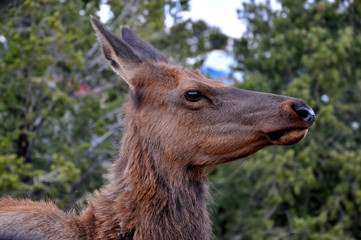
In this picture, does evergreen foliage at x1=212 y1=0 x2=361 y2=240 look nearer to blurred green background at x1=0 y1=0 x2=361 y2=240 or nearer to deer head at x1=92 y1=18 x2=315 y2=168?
blurred green background at x1=0 y1=0 x2=361 y2=240

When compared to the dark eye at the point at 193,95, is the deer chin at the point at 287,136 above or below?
below

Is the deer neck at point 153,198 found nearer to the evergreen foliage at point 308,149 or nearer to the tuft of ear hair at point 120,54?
the tuft of ear hair at point 120,54

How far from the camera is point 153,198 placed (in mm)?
3520

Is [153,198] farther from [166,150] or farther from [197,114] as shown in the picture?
[197,114]

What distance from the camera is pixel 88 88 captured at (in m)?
10.9

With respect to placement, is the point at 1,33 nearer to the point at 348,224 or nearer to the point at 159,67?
the point at 159,67

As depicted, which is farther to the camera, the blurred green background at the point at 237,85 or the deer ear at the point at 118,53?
the blurred green background at the point at 237,85

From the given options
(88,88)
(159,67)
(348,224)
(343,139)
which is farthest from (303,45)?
(159,67)

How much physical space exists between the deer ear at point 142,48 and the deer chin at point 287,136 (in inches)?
53.2

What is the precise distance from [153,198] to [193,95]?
0.85m

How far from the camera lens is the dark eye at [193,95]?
12.2 feet

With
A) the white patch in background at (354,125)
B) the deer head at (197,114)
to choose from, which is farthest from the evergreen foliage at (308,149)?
the deer head at (197,114)

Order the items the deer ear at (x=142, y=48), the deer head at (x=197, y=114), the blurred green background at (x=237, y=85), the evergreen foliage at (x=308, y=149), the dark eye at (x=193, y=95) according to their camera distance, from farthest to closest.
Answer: the evergreen foliage at (x=308, y=149) → the blurred green background at (x=237, y=85) → the deer ear at (x=142, y=48) → the dark eye at (x=193, y=95) → the deer head at (x=197, y=114)

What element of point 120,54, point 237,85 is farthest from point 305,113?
point 237,85
